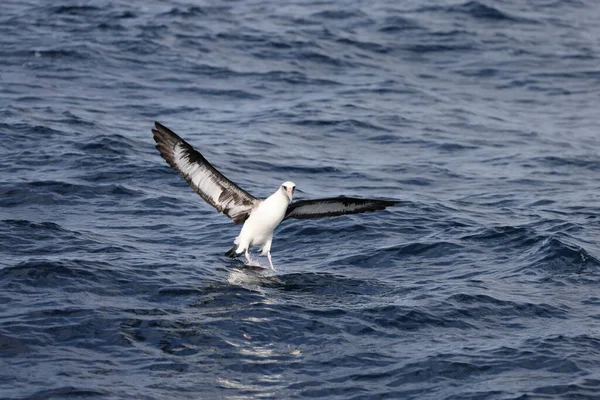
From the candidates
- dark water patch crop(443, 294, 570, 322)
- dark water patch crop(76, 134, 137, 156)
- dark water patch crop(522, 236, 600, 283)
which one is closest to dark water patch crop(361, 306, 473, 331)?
dark water patch crop(443, 294, 570, 322)

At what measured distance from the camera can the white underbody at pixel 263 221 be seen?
48.5 feet

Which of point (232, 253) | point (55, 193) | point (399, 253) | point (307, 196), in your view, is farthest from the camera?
point (307, 196)

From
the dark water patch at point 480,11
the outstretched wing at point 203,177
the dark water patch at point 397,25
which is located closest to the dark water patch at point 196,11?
the dark water patch at point 397,25

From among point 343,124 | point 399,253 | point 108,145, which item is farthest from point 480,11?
point 399,253

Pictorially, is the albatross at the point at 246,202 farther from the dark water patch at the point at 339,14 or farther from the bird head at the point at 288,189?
the dark water patch at the point at 339,14

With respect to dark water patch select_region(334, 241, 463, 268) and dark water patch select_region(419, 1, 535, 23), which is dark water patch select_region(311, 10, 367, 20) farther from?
dark water patch select_region(334, 241, 463, 268)

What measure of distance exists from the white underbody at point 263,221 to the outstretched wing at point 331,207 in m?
0.27

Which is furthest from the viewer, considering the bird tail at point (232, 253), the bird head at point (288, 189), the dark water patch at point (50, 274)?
the bird tail at point (232, 253)

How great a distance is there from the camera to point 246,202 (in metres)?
15.3

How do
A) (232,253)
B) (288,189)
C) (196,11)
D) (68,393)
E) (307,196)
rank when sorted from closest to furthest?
(68,393) → (288,189) → (232,253) → (307,196) → (196,11)

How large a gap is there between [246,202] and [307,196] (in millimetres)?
3459

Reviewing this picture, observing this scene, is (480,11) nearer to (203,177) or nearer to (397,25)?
(397,25)

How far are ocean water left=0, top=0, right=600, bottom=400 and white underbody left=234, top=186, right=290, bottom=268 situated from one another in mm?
488

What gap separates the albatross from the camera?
47.4 feet
